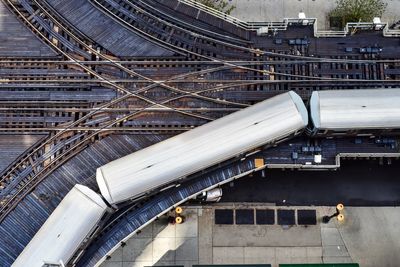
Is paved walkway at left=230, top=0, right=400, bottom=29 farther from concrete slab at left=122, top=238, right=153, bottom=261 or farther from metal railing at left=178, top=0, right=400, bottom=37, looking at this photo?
concrete slab at left=122, top=238, right=153, bottom=261

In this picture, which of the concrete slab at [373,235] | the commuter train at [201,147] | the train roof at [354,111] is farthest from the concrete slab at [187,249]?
the train roof at [354,111]

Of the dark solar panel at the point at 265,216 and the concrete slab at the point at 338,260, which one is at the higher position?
the dark solar panel at the point at 265,216

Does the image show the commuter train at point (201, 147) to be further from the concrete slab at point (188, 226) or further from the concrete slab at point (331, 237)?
the concrete slab at point (331, 237)

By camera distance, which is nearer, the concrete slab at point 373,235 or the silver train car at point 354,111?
the silver train car at point 354,111

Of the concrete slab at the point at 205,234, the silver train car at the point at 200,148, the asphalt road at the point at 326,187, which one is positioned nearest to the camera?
the silver train car at the point at 200,148

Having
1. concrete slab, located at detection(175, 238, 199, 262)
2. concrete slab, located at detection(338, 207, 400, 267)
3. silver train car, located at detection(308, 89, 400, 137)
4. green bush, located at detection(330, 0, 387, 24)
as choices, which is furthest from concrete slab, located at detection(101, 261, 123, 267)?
green bush, located at detection(330, 0, 387, 24)

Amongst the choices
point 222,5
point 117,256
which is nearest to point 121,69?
point 222,5

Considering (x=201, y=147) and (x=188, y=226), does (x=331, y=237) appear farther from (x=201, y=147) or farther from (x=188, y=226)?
(x=201, y=147)
